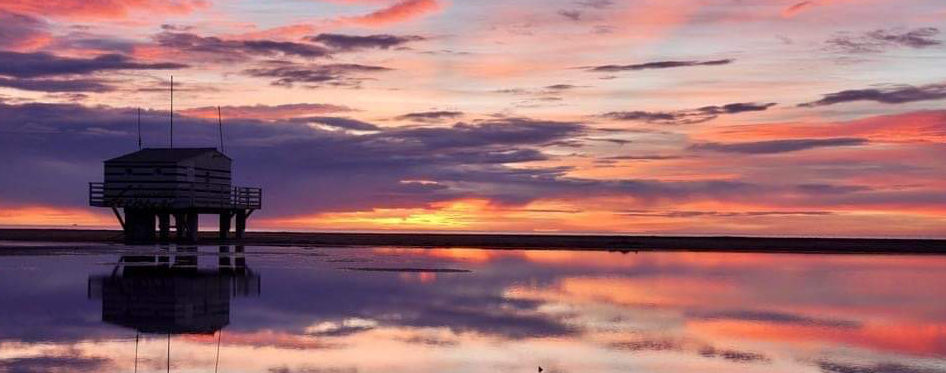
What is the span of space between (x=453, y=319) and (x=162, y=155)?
164 feet

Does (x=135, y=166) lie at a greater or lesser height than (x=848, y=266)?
greater

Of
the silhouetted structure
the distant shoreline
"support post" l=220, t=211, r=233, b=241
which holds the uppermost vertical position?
the silhouetted structure

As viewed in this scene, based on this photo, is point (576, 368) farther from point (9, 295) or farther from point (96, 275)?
point (96, 275)

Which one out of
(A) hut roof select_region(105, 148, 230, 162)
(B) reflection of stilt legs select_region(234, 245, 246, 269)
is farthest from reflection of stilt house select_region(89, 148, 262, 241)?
(B) reflection of stilt legs select_region(234, 245, 246, 269)

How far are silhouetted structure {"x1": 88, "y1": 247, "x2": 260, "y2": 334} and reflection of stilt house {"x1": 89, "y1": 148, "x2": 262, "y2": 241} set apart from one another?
20.8 meters

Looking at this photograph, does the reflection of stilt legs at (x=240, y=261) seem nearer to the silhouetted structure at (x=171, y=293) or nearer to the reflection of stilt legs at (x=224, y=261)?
the silhouetted structure at (x=171, y=293)

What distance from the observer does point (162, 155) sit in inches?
2948

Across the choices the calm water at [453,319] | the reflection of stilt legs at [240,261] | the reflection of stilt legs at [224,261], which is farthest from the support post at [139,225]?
the calm water at [453,319]

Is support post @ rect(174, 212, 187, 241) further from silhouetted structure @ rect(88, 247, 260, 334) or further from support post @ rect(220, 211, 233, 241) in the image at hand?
silhouetted structure @ rect(88, 247, 260, 334)

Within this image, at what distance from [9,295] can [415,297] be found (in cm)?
1288

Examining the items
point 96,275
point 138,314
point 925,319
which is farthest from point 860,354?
point 96,275

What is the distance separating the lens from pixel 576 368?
69.9 ft

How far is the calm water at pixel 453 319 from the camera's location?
875 inches

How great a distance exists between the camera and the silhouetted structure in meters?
27.7
